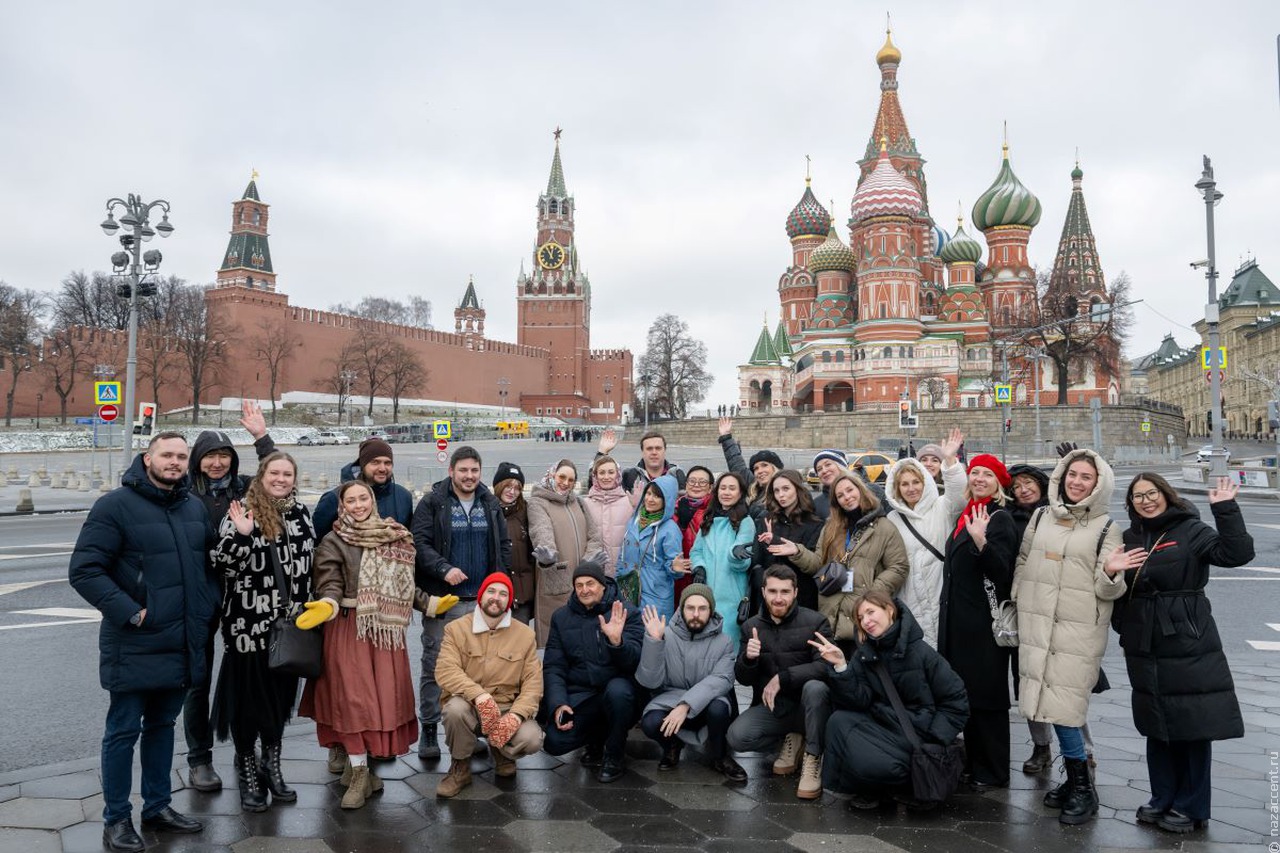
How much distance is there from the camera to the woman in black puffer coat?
12.3ft

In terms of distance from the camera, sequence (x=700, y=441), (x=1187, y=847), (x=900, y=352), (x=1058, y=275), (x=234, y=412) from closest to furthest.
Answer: (x=1187, y=847)
(x=1058, y=275)
(x=900, y=352)
(x=700, y=441)
(x=234, y=412)

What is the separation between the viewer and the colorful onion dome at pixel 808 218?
61656 millimetres

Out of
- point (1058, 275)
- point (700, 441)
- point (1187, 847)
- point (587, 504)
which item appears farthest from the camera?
point (700, 441)

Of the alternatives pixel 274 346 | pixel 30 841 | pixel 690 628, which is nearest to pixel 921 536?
pixel 690 628

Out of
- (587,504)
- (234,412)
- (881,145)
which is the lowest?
(587,504)

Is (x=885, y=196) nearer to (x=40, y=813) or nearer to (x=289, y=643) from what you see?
(x=289, y=643)

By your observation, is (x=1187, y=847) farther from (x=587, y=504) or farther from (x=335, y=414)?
(x=335, y=414)

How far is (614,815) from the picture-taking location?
13.1 feet

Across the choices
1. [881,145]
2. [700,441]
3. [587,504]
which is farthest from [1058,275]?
[587,504]

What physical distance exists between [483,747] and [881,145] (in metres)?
56.6

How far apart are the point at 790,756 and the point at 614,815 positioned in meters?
1.10

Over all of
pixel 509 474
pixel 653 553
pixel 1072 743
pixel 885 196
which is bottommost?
pixel 1072 743

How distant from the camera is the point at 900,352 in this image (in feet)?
167

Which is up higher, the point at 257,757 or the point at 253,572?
the point at 253,572
